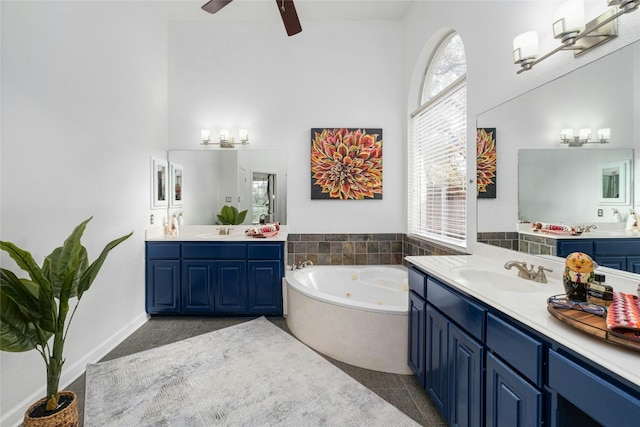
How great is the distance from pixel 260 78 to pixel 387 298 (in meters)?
3.06

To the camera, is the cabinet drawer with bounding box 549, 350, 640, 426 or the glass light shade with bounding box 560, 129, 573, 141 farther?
the glass light shade with bounding box 560, 129, 573, 141

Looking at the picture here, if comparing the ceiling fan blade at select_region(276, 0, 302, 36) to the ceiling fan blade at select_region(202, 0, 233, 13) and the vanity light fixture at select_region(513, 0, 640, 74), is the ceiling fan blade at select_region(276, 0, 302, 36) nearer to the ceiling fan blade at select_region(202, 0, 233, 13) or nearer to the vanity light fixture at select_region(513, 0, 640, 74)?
the ceiling fan blade at select_region(202, 0, 233, 13)

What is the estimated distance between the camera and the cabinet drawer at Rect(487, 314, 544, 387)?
3.22ft

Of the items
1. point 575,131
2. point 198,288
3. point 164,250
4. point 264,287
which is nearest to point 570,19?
point 575,131

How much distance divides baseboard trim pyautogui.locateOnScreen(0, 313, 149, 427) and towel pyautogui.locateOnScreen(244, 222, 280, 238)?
1.45m

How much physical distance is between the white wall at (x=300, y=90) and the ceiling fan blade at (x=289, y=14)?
94 centimetres

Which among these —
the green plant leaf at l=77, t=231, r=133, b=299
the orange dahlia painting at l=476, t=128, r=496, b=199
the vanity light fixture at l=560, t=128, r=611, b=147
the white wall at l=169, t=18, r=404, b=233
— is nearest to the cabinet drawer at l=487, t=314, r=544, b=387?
the vanity light fixture at l=560, t=128, r=611, b=147

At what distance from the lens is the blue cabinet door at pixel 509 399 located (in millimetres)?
985

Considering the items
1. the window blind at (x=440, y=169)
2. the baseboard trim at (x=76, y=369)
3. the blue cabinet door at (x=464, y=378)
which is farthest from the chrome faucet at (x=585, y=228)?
the baseboard trim at (x=76, y=369)

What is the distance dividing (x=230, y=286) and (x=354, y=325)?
1.56 metres

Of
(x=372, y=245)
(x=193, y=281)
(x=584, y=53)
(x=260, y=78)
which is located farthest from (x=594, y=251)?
(x=260, y=78)

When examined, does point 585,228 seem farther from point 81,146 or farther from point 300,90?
point 81,146

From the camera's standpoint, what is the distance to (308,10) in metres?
3.31

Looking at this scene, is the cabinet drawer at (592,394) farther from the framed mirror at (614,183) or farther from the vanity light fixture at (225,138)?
the vanity light fixture at (225,138)
